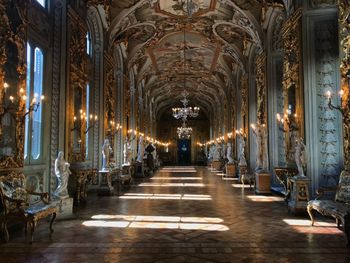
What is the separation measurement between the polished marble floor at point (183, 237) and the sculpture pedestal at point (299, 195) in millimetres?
236

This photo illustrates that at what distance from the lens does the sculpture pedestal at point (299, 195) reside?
320 inches

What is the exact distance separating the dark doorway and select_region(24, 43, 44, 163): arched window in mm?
38096

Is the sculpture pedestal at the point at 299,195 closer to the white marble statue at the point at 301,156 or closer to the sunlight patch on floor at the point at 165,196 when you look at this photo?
the white marble statue at the point at 301,156

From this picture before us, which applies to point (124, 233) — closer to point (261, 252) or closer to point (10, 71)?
point (261, 252)

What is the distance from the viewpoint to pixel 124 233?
6.31m

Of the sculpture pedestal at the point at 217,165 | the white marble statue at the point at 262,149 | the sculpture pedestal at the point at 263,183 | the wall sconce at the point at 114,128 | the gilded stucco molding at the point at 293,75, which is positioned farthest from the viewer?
the sculpture pedestal at the point at 217,165

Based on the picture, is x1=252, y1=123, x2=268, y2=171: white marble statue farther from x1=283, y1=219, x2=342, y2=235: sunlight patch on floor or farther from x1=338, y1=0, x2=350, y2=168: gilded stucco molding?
x1=283, y1=219, x2=342, y2=235: sunlight patch on floor

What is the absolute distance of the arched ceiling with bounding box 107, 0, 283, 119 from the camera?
558 inches

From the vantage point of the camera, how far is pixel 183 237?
6004 mm

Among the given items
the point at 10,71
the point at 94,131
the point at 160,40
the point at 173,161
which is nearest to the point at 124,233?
the point at 10,71

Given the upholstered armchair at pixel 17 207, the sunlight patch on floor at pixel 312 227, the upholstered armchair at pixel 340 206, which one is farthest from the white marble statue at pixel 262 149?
the upholstered armchair at pixel 17 207

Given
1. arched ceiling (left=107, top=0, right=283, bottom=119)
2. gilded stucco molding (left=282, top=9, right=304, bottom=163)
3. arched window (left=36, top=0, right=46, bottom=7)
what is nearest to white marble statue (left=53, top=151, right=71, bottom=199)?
arched window (left=36, top=0, right=46, bottom=7)

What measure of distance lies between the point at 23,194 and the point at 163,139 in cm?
3880

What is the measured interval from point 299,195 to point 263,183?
4214 millimetres
